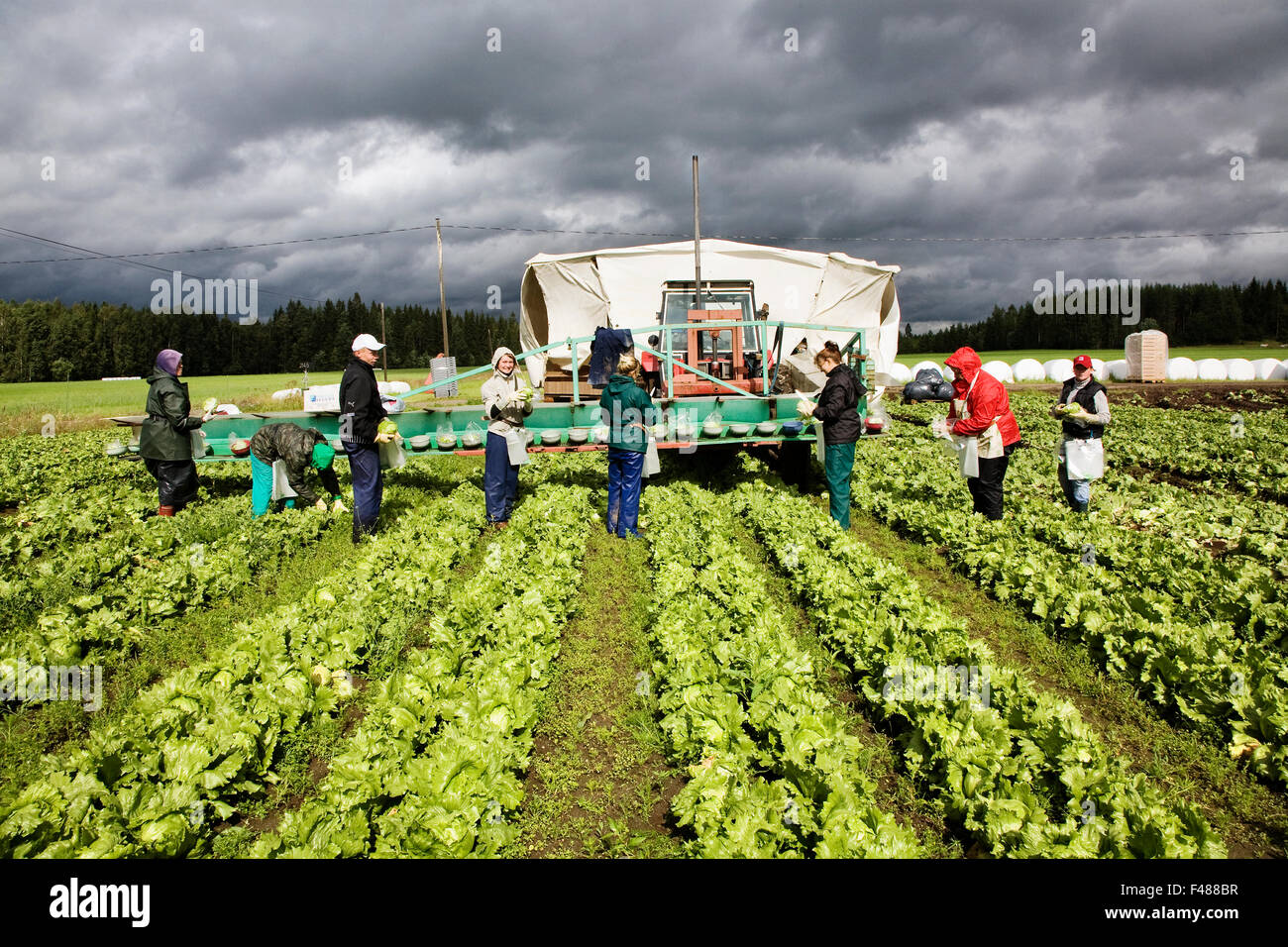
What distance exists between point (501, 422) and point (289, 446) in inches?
101

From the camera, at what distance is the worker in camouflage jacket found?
8.10 meters

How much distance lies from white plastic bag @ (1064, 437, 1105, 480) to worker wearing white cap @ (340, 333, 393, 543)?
24.6 ft

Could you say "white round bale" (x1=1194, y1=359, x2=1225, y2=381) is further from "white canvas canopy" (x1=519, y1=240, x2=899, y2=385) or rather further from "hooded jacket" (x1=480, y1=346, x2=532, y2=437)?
"hooded jacket" (x1=480, y1=346, x2=532, y2=437)

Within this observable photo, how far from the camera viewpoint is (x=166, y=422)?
8.27 metres

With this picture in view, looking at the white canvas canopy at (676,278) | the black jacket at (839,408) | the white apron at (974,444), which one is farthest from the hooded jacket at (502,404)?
the white canvas canopy at (676,278)

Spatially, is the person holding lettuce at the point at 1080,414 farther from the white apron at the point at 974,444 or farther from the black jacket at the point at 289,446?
the black jacket at the point at 289,446

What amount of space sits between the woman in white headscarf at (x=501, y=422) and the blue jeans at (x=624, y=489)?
3.65ft

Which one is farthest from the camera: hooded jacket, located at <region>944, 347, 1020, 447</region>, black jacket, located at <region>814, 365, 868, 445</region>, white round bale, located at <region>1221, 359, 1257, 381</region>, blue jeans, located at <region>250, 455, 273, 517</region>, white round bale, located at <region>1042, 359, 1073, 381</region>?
white round bale, located at <region>1042, 359, 1073, 381</region>

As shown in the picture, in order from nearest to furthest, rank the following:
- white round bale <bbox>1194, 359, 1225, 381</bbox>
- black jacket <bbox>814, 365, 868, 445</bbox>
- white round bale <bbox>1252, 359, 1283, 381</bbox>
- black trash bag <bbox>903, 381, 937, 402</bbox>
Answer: black jacket <bbox>814, 365, 868, 445</bbox>
black trash bag <bbox>903, 381, 937, 402</bbox>
white round bale <bbox>1252, 359, 1283, 381</bbox>
white round bale <bbox>1194, 359, 1225, 381</bbox>

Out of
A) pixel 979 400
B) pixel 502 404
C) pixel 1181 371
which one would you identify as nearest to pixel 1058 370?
pixel 1181 371

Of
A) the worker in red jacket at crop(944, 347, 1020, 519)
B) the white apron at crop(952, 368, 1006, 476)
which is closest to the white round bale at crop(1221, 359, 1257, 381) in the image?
the worker in red jacket at crop(944, 347, 1020, 519)

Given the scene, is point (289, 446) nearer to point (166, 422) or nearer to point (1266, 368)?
point (166, 422)

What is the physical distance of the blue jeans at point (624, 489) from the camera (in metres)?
7.96
